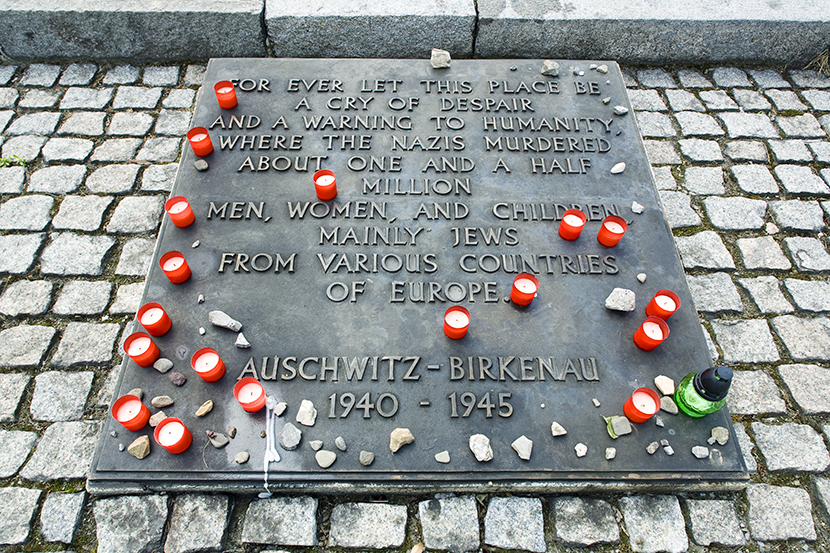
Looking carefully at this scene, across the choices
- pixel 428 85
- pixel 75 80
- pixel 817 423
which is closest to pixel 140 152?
pixel 75 80

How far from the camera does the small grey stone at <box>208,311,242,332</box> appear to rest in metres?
2.42

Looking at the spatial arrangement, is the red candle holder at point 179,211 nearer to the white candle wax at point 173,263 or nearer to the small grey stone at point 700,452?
the white candle wax at point 173,263

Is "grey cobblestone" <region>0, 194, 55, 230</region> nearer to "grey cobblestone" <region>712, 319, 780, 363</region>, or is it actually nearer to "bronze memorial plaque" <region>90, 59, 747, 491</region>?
"bronze memorial plaque" <region>90, 59, 747, 491</region>

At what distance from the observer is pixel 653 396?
7.23 ft

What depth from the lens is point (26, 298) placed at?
2.92m

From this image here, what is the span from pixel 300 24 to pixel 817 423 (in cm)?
434

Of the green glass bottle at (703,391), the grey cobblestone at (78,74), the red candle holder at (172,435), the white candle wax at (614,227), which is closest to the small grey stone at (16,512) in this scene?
the red candle holder at (172,435)

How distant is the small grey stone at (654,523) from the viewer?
2.21 metres

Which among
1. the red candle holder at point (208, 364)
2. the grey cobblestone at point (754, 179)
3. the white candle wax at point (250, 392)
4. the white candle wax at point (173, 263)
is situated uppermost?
the grey cobblestone at point (754, 179)

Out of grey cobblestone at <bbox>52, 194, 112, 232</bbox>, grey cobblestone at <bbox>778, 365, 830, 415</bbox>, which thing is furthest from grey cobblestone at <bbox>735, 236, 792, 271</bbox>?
grey cobblestone at <bbox>52, 194, 112, 232</bbox>

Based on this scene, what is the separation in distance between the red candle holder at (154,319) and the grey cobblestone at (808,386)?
10.6 feet

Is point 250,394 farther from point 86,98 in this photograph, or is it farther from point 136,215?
point 86,98

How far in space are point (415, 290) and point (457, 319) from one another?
11.3 inches

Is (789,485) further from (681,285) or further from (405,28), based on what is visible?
(405,28)
